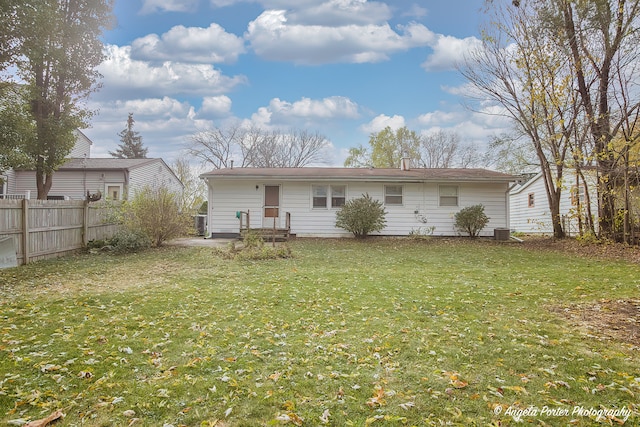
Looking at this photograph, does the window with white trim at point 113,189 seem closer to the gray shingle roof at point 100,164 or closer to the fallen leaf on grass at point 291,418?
the gray shingle roof at point 100,164

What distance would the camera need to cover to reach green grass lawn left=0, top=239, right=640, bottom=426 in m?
2.50

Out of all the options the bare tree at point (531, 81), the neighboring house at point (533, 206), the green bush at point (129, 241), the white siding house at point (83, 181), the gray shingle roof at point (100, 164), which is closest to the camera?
the green bush at point (129, 241)

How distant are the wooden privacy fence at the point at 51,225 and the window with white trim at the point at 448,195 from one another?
13.3 m

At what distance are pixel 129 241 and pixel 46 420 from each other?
9990mm

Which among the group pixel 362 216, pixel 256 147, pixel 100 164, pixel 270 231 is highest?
pixel 256 147

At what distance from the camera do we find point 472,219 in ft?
49.9

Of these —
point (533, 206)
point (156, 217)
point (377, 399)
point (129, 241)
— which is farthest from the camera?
point (533, 206)

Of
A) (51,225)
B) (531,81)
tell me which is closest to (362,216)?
(531,81)

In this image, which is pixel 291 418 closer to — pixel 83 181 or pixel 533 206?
pixel 83 181

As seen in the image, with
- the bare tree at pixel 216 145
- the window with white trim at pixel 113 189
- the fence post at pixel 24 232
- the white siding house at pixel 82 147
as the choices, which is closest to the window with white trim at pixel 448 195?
the fence post at pixel 24 232

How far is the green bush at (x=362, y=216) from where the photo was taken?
47.8 ft

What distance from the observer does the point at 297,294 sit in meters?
6.08

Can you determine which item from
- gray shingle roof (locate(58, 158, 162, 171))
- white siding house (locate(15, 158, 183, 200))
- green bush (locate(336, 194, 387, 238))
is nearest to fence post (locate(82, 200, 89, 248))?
green bush (locate(336, 194, 387, 238))

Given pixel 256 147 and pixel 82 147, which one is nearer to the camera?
pixel 82 147
